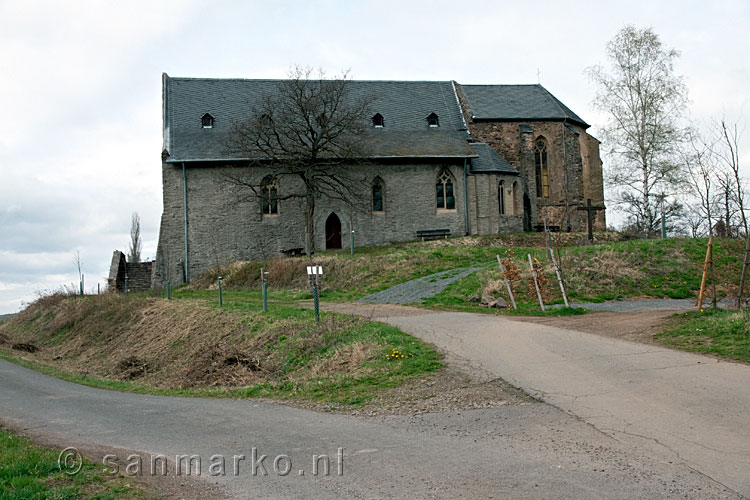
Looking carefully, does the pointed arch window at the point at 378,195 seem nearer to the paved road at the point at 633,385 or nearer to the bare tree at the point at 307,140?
the bare tree at the point at 307,140

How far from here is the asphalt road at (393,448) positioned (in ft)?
19.7

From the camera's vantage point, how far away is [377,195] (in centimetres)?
3994

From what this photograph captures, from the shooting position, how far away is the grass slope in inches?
477

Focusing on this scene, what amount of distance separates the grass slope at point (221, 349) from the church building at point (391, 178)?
841cm

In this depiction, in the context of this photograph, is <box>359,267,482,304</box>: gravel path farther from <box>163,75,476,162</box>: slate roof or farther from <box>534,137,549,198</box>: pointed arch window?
<box>534,137,549,198</box>: pointed arch window

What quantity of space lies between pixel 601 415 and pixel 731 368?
335cm

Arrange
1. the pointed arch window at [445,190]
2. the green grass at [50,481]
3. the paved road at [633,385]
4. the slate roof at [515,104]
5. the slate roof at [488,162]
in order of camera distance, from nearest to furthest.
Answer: the green grass at [50,481], the paved road at [633,385], the pointed arch window at [445,190], the slate roof at [488,162], the slate roof at [515,104]

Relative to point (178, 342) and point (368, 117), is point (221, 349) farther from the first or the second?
point (368, 117)

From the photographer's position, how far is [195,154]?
38.0 metres

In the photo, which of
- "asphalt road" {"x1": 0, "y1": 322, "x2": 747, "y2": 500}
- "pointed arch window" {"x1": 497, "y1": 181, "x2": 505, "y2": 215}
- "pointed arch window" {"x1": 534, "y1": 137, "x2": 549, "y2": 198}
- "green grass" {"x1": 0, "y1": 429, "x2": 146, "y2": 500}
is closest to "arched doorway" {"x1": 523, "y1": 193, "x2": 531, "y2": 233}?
"pointed arch window" {"x1": 534, "y1": 137, "x2": 549, "y2": 198}

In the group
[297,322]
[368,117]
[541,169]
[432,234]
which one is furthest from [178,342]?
[541,169]

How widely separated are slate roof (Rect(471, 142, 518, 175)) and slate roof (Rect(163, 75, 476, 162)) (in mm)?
1035

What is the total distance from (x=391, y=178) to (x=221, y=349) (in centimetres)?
2450

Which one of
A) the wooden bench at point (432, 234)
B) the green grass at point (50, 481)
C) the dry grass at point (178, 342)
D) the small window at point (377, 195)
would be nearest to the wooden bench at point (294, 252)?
the small window at point (377, 195)
